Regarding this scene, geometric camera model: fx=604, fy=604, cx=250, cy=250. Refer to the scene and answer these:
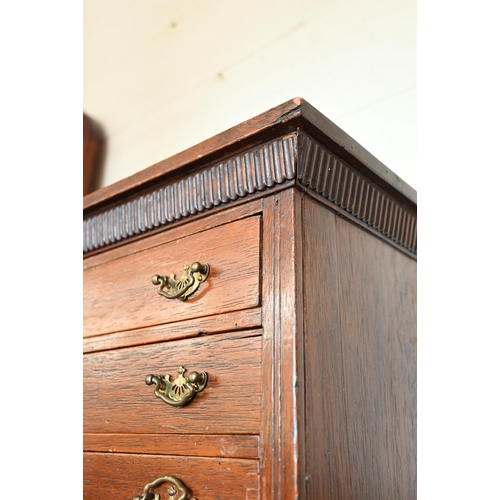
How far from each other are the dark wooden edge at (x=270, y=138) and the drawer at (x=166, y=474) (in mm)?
336

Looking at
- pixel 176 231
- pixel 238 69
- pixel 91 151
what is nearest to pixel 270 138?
pixel 176 231

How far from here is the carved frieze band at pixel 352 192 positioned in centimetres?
65

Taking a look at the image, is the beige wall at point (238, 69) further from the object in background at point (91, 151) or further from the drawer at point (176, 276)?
the drawer at point (176, 276)

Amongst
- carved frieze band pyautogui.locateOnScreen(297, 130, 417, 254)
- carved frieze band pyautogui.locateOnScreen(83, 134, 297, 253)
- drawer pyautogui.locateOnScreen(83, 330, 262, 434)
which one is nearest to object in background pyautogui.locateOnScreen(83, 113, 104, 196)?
carved frieze band pyautogui.locateOnScreen(83, 134, 297, 253)

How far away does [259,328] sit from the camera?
62 cm

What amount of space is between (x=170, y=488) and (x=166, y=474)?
2cm

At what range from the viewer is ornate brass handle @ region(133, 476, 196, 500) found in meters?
0.64

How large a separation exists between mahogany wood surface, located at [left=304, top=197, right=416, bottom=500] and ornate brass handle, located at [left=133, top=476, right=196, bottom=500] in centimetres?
15

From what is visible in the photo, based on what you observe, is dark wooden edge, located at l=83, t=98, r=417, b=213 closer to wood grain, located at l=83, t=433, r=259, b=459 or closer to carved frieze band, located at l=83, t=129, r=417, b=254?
carved frieze band, located at l=83, t=129, r=417, b=254
